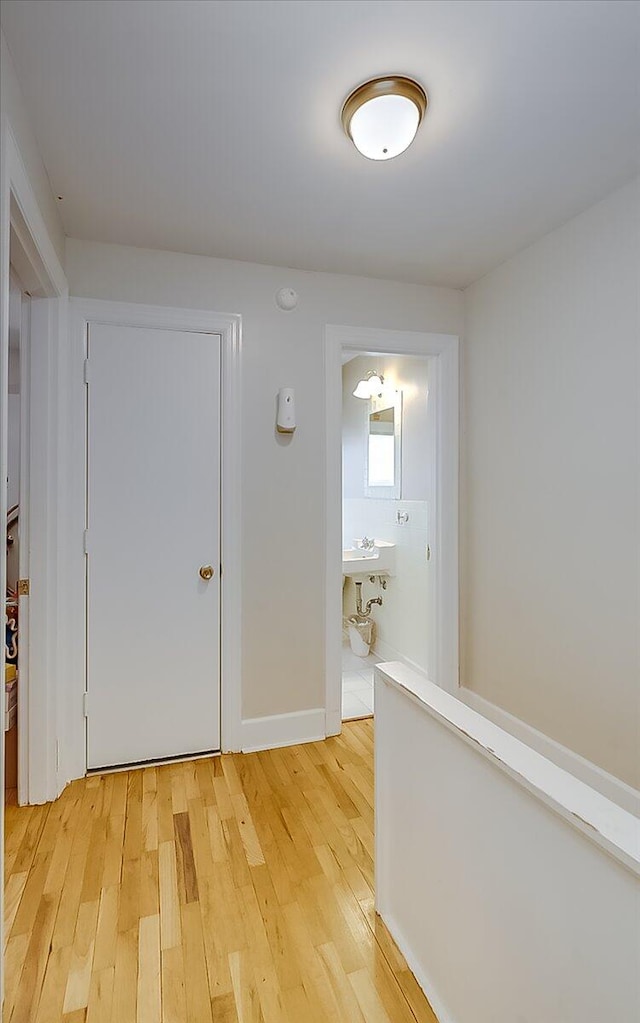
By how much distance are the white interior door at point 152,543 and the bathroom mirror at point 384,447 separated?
5.08 ft

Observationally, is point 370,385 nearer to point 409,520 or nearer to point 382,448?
point 382,448

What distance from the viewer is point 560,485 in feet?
7.37

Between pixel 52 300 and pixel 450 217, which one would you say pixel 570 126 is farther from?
pixel 52 300

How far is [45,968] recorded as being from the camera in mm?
1351

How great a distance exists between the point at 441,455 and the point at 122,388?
1.71 m

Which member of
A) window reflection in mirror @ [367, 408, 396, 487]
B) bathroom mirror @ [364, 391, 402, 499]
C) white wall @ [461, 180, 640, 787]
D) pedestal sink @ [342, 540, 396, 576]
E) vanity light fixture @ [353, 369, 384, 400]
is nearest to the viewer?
white wall @ [461, 180, 640, 787]

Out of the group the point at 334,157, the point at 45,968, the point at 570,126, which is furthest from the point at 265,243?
the point at 45,968

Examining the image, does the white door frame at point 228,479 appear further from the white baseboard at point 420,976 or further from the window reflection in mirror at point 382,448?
the window reflection in mirror at point 382,448

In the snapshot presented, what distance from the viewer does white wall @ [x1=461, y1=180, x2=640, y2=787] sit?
1935mm

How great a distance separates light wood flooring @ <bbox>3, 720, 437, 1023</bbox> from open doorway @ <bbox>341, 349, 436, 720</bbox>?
982 mm

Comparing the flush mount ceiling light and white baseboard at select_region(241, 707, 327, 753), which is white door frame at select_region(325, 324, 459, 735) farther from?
the flush mount ceiling light

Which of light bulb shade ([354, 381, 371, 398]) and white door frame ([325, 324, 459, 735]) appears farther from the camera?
light bulb shade ([354, 381, 371, 398])

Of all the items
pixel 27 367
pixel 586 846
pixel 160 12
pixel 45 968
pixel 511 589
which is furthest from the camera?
pixel 511 589

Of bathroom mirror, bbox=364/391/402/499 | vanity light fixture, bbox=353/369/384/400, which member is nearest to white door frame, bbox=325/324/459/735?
bathroom mirror, bbox=364/391/402/499
